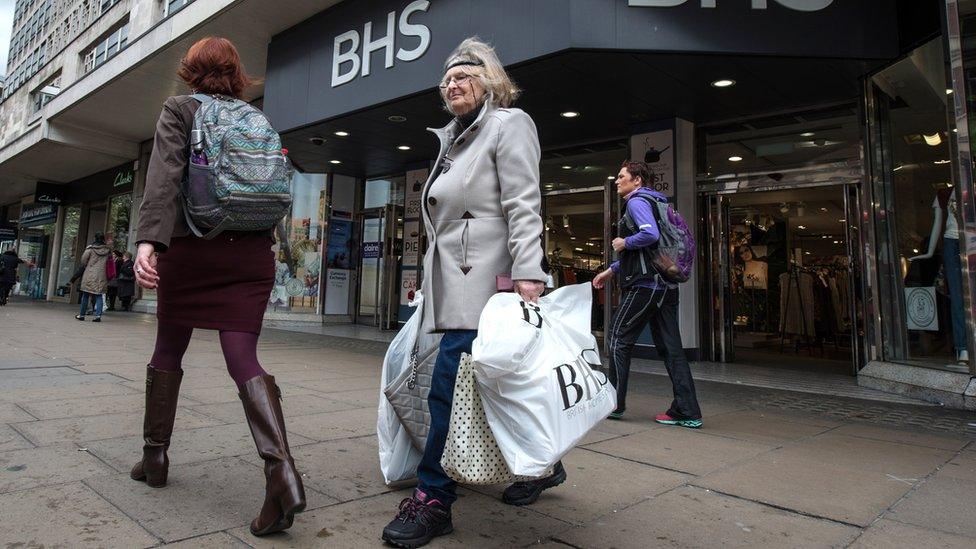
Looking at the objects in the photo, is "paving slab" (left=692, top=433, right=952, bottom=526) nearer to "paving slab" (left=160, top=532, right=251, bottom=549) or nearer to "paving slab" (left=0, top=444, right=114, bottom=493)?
"paving slab" (left=160, top=532, right=251, bottom=549)

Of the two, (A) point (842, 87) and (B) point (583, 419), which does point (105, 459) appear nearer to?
(B) point (583, 419)

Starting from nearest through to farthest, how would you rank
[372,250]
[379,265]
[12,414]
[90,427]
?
[90,427]
[12,414]
[379,265]
[372,250]

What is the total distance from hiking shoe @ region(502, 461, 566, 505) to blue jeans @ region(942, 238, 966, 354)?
15.9 ft

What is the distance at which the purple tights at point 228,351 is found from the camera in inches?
77.9

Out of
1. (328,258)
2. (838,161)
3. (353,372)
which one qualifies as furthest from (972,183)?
(328,258)

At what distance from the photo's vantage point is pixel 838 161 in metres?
7.42

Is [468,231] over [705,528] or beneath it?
over

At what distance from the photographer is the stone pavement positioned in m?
1.96

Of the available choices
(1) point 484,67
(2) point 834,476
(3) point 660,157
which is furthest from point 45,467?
(3) point 660,157

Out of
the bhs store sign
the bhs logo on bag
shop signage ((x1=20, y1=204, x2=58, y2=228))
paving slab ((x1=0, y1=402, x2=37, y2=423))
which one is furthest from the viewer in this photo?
shop signage ((x1=20, y1=204, x2=58, y2=228))

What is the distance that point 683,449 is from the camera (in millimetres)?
3229

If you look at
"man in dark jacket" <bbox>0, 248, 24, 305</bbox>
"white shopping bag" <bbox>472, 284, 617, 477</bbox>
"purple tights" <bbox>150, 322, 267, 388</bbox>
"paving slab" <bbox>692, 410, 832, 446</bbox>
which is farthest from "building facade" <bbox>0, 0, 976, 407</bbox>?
"man in dark jacket" <bbox>0, 248, 24, 305</bbox>

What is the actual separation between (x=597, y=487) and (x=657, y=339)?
5.49 feet

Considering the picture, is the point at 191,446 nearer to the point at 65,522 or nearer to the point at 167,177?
the point at 65,522
